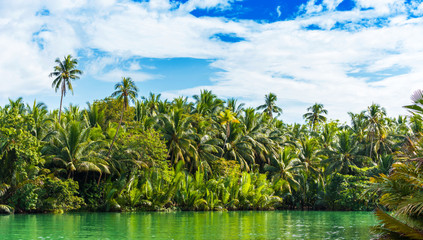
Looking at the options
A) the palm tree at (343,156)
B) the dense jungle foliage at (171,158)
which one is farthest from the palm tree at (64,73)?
the palm tree at (343,156)

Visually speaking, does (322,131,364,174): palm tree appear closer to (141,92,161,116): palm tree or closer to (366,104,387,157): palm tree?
(366,104,387,157): palm tree

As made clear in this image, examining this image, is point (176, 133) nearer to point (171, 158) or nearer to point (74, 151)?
point (171, 158)

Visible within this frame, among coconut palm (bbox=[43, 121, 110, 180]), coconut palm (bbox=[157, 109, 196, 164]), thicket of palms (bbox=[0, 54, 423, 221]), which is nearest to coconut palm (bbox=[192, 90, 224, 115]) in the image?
thicket of palms (bbox=[0, 54, 423, 221])

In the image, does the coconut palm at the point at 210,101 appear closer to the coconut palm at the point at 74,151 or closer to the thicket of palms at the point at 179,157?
the thicket of palms at the point at 179,157

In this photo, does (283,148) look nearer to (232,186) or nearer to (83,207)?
(232,186)

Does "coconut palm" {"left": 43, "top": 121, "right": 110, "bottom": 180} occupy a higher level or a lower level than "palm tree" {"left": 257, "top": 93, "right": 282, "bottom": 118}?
lower

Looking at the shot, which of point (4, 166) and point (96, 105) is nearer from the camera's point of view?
point (4, 166)

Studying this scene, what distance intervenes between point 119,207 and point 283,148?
24899 mm

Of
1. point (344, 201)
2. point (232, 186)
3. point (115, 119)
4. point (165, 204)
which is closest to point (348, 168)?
point (344, 201)

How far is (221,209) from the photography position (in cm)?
4344

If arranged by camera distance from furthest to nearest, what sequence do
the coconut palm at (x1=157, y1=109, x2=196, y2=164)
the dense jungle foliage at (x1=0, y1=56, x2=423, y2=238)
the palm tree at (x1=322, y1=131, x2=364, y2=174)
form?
the palm tree at (x1=322, y1=131, x2=364, y2=174) → the coconut palm at (x1=157, y1=109, x2=196, y2=164) → the dense jungle foliage at (x1=0, y1=56, x2=423, y2=238)

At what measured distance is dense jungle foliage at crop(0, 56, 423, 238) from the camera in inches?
1336

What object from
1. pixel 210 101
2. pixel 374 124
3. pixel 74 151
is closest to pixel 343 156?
pixel 374 124

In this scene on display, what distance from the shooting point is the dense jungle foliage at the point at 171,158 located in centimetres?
3394
